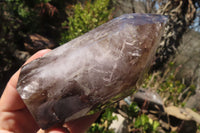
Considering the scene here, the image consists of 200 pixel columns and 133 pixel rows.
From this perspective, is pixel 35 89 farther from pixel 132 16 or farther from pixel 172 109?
pixel 172 109

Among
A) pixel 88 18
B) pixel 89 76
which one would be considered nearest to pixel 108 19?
pixel 88 18

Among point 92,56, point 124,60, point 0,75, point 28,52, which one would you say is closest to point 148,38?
point 124,60

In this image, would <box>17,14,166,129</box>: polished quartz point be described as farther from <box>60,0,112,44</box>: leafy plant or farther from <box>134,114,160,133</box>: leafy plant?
<box>60,0,112,44</box>: leafy plant

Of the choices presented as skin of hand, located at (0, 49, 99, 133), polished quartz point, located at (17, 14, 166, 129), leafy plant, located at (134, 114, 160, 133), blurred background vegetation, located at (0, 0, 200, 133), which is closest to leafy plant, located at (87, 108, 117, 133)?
blurred background vegetation, located at (0, 0, 200, 133)

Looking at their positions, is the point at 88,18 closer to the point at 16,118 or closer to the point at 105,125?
the point at 105,125

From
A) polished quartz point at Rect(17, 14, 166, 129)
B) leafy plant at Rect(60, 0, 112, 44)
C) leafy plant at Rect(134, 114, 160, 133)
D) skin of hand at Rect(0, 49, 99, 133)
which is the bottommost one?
leafy plant at Rect(134, 114, 160, 133)

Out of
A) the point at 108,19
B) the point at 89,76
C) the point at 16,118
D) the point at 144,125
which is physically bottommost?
the point at 144,125
